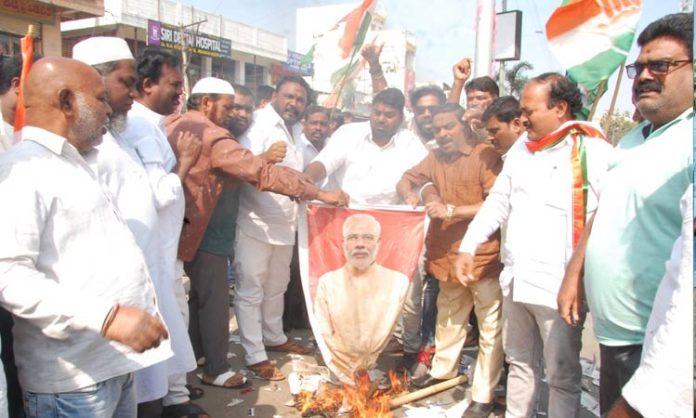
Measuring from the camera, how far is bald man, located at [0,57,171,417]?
5.34 ft

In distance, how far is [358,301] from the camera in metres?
3.73

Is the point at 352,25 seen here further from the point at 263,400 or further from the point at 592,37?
the point at 263,400

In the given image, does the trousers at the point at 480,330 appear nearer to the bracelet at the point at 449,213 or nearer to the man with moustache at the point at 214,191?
the bracelet at the point at 449,213

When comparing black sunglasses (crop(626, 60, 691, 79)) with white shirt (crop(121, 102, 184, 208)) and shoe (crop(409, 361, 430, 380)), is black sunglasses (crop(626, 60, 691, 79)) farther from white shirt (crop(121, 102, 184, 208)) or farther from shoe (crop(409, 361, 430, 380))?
shoe (crop(409, 361, 430, 380))

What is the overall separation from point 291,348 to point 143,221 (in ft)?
7.64

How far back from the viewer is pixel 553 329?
2.79 meters

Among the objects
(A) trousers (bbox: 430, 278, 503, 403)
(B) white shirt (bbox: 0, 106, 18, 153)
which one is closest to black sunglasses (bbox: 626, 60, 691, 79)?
(A) trousers (bbox: 430, 278, 503, 403)

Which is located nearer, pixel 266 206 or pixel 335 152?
pixel 266 206

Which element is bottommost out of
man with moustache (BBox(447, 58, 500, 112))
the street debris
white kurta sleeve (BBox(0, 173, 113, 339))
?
the street debris

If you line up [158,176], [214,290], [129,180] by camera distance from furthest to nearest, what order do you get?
[214,290] < [158,176] < [129,180]

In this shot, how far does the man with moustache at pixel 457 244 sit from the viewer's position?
351 centimetres

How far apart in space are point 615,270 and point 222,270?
2.62 metres

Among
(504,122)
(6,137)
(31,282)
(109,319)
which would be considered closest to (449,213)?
(504,122)

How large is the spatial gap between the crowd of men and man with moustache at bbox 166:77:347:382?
1 cm
